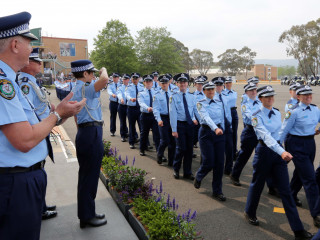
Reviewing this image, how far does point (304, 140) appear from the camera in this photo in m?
4.21

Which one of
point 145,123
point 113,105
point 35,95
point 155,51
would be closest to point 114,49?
point 155,51

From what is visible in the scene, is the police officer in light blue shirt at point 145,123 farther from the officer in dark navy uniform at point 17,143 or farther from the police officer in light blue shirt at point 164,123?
the officer in dark navy uniform at point 17,143

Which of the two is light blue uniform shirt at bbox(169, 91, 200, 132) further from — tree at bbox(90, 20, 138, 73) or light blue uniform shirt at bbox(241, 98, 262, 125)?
tree at bbox(90, 20, 138, 73)

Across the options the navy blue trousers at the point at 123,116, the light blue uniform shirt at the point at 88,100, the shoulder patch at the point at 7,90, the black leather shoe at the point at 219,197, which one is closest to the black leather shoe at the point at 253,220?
the black leather shoe at the point at 219,197

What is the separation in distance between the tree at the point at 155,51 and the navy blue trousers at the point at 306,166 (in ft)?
179

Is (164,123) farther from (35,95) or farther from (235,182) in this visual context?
(35,95)

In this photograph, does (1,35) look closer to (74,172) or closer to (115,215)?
(115,215)

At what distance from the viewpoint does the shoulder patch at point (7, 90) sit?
5.51ft

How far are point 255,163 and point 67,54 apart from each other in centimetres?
7383

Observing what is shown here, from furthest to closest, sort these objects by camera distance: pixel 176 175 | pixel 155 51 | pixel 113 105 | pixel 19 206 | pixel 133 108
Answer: pixel 155 51 < pixel 113 105 < pixel 133 108 < pixel 176 175 < pixel 19 206

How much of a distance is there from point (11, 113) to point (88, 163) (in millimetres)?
2081

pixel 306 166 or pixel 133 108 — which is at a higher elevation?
pixel 133 108

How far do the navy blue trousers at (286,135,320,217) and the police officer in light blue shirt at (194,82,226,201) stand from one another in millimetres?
1200

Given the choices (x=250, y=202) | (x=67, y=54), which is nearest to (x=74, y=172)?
(x=250, y=202)
